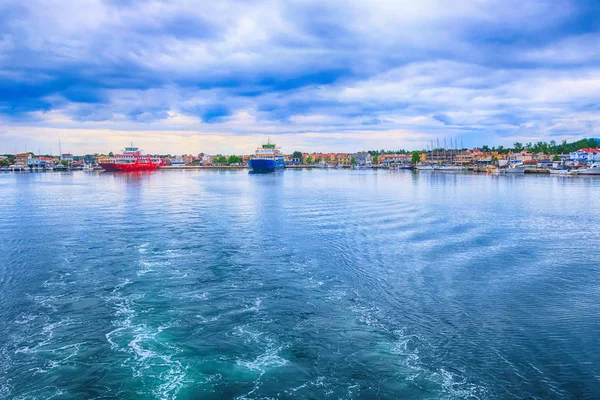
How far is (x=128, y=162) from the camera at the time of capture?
15788 cm

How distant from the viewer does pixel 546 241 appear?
2355 centimetres

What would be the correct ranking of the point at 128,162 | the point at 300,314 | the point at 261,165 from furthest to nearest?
the point at 128,162, the point at 261,165, the point at 300,314

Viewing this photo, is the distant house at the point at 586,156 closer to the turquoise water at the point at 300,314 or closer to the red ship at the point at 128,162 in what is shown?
the turquoise water at the point at 300,314

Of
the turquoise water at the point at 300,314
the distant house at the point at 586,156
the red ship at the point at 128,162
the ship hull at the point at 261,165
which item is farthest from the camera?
the red ship at the point at 128,162

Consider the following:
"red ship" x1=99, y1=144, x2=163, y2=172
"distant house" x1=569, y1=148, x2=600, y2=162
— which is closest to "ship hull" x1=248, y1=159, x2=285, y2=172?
"red ship" x1=99, y1=144, x2=163, y2=172

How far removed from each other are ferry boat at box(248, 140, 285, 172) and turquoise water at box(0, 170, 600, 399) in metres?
123

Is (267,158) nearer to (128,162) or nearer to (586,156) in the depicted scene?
(128,162)

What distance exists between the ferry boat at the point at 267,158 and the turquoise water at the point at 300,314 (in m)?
123

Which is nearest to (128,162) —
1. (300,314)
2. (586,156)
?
(300,314)

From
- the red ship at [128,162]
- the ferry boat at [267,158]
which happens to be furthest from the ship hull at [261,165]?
the red ship at [128,162]

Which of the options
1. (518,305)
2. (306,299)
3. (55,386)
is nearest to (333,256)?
(306,299)

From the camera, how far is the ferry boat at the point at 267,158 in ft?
487

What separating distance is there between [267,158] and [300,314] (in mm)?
150533

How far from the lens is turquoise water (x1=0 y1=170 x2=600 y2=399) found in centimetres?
961
